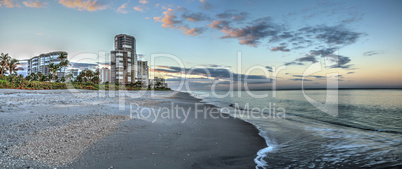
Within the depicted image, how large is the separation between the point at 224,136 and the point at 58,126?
23.3ft

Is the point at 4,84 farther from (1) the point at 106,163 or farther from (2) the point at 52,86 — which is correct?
(1) the point at 106,163

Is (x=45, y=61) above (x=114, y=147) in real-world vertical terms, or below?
above

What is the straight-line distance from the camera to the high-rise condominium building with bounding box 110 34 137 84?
15088 cm

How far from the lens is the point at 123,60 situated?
510 ft

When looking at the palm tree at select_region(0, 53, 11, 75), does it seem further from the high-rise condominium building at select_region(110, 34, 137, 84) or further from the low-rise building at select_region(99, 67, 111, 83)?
the low-rise building at select_region(99, 67, 111, 83)

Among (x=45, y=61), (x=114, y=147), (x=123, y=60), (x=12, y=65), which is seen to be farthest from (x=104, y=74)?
(x=114, y=147)

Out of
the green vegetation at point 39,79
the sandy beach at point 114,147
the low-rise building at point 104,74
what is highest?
the low-rise building at point 104,74

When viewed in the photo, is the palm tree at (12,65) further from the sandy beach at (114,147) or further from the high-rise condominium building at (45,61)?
the sandy beach at (114,147)

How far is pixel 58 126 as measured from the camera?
747 centimetres

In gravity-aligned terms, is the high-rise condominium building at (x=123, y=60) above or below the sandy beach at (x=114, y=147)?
above

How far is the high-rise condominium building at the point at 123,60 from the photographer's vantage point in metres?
151

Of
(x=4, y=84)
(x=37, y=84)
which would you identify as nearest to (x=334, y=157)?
(x=4, y=84)

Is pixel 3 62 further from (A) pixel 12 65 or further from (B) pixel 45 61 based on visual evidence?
(B) pixel 45 61

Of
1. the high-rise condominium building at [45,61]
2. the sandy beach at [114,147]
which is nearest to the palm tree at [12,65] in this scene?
the high-rise condominium building at [45,61]
